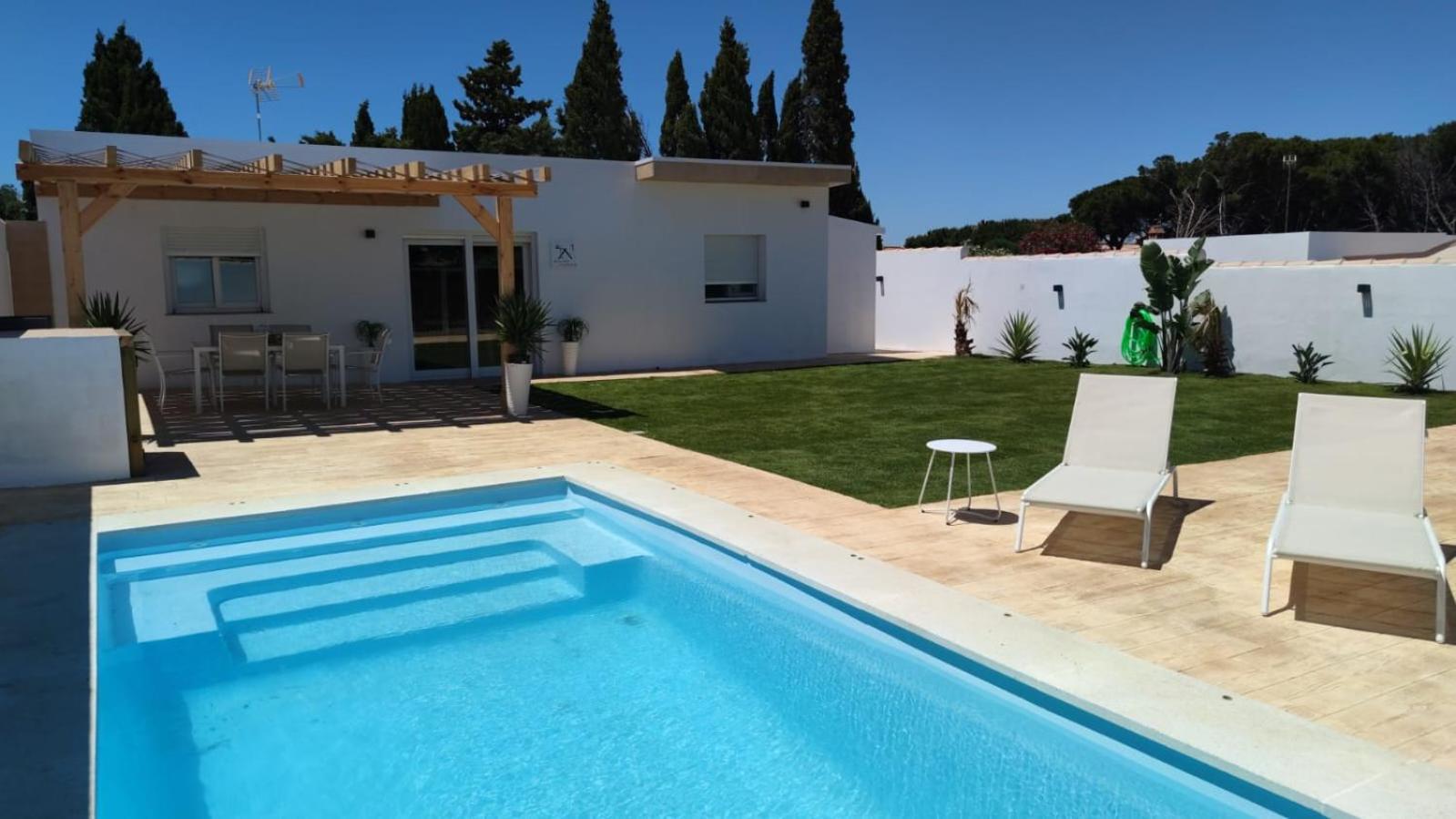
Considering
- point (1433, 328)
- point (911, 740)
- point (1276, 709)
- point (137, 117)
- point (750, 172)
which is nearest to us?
point (1276, 709)

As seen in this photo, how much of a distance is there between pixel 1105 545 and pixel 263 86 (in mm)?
19902

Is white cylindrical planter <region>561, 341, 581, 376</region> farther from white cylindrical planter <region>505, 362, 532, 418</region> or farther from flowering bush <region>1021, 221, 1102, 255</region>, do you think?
flowering bush <region>1021, 221, 1102, 255</region>

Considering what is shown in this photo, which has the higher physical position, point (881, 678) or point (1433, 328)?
point (1433, 328)

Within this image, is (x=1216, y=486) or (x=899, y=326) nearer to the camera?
(x=1216, y=486)

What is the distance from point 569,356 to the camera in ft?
57.0

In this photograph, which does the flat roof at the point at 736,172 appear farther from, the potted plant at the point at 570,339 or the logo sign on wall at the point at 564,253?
the potted plant at the point at 570,339

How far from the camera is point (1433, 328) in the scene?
14.2 metres

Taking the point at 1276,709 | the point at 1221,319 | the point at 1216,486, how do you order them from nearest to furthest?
the point at 1276,709 < the point at 1216,486 < the point at 1221,319

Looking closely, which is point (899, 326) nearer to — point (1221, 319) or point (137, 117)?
point (1221, 319)

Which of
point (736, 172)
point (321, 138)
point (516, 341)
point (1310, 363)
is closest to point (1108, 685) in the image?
point (516, 341)

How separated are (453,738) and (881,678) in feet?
6.75

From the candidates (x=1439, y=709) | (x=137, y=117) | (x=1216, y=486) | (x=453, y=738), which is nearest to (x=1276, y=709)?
(x=1439, y=709)

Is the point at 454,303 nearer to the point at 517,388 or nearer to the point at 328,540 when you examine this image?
the point at 517,388

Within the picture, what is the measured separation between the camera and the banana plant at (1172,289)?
16.5m
